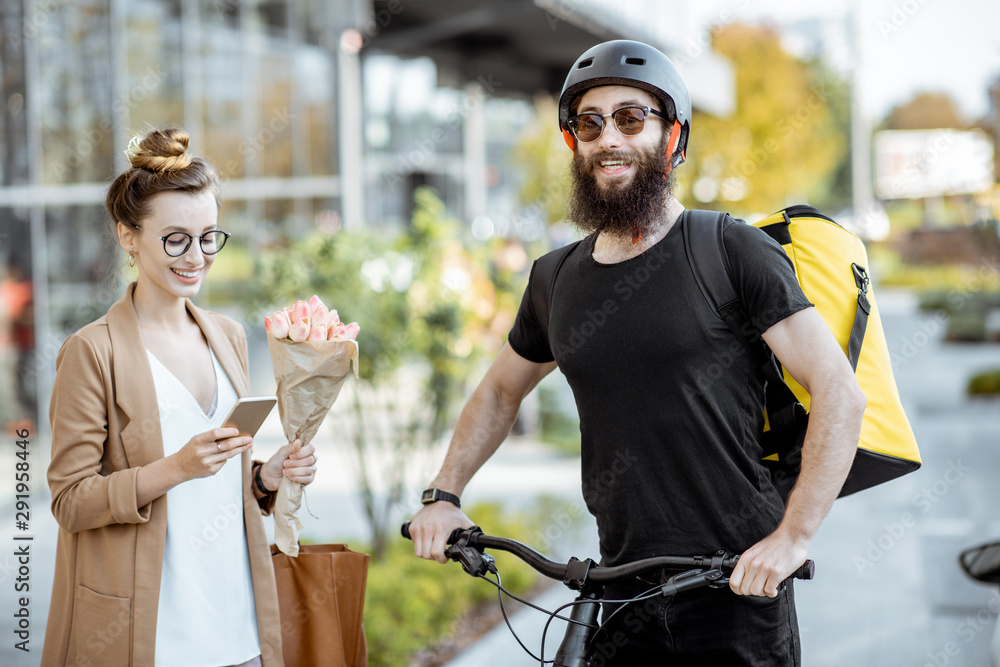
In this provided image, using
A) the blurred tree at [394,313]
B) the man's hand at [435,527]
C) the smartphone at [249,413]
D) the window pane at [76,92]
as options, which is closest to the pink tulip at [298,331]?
the smartphone at [249,413]

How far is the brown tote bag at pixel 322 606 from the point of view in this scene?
2.57m

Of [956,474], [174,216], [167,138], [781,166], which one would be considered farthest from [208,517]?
[781,166]

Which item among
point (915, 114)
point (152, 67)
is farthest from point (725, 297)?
point (915, 114)

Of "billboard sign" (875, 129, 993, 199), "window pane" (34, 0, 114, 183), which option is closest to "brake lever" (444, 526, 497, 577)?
"window pane" (34, 0, 114, 183)

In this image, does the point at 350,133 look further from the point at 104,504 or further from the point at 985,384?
the point at 104,504

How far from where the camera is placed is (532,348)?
9.32 feet

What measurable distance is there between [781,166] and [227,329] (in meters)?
30.4

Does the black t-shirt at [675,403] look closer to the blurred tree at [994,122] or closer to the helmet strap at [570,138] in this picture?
the helmet strap at [570,138]

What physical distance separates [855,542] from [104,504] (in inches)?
260

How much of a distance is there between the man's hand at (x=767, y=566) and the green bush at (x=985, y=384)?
14.0 metres

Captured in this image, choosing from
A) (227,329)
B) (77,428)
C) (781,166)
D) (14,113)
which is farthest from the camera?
(781,166)

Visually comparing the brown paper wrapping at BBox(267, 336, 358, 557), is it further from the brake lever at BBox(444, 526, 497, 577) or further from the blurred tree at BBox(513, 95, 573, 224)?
the blurred tree at BBox(513, 95, 573, 224)

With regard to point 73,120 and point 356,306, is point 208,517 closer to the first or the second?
point 356,306

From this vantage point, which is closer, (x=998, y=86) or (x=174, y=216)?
(x=174, y=216)
